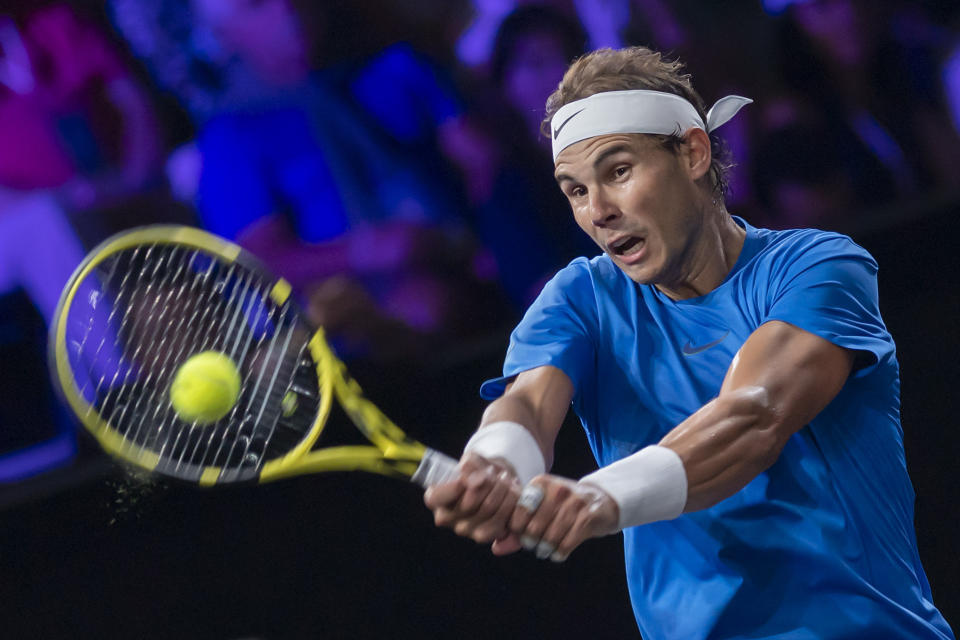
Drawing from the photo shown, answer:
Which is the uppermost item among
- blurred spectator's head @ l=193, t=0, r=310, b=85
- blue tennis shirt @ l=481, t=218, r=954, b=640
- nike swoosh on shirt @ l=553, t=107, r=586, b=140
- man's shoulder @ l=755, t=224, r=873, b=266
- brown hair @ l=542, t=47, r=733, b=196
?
blurred spectator's head @ l=193, t=0, r=310, b=85

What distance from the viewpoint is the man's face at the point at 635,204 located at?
179cm

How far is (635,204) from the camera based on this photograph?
5.85ft

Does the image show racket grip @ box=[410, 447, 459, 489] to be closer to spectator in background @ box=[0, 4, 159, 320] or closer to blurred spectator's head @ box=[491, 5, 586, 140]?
spectator in background @ box=[0, 4, 159, 320]

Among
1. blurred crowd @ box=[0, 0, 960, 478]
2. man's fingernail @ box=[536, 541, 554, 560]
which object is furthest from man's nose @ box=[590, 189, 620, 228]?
blurred crowd @ box=[0, 0, 960, 478]

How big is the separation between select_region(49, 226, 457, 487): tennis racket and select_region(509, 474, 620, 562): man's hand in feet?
0.71

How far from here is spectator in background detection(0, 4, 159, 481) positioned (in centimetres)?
292

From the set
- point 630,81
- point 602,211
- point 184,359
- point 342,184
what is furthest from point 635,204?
point 342,184

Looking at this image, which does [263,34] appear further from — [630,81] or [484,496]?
[484,496]

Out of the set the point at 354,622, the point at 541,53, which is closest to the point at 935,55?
the point at 541,53

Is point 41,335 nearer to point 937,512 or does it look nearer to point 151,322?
point 151,322

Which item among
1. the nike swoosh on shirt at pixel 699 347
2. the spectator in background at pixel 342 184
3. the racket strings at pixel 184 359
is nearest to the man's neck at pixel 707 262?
the nike swoosh on shirt at pixel 699 347

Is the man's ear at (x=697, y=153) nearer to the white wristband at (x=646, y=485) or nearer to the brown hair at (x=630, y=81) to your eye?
the brown hair at (x=630, y=81)

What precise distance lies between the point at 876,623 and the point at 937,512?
1832 mm

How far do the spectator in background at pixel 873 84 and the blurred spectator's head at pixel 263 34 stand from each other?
1655 millimetres
